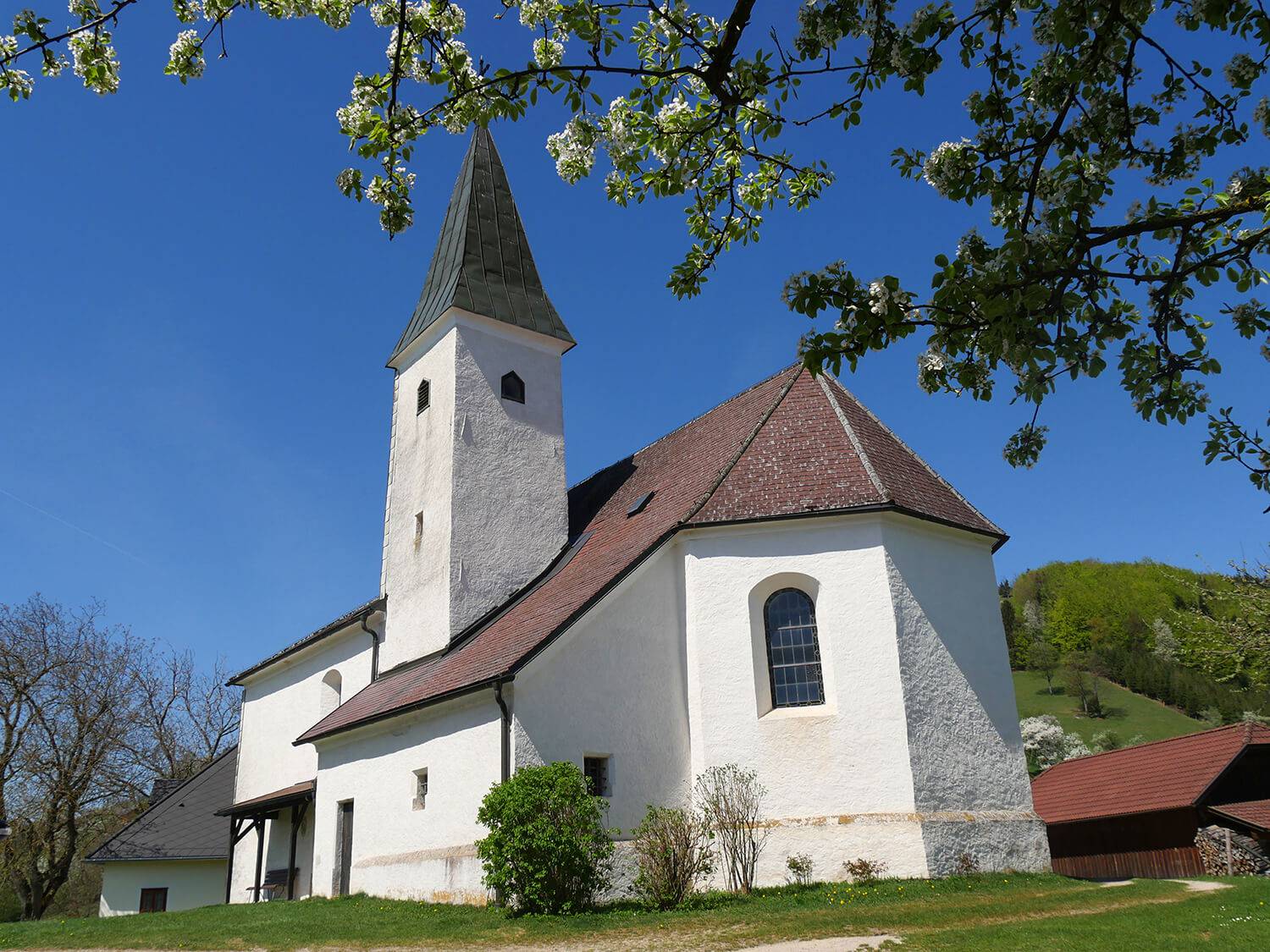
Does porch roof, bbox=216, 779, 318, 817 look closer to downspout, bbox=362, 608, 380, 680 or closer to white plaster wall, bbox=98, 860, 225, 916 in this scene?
downspout, bbox=362, 608, 380, 680

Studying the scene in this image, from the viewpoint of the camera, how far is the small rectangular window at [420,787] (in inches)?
625

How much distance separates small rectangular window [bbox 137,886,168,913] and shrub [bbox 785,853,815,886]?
2083 cm

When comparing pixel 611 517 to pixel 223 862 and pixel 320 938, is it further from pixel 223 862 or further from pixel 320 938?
pixel 223 862

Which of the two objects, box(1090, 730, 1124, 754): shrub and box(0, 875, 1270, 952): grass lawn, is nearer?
box(0, 875, 1270, 952): grass lawn

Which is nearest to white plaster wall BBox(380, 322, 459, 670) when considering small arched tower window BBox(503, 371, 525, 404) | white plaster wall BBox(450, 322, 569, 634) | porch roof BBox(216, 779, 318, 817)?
white plaster wall BBox(450, 322, 569, 634)

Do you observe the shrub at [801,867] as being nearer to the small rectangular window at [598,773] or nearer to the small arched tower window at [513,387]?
the small rectangular window at [598,773]

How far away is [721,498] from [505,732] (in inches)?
211

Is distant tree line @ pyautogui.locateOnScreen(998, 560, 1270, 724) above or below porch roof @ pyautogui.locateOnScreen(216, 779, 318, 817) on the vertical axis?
above

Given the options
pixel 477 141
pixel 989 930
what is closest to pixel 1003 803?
pixel 989 930

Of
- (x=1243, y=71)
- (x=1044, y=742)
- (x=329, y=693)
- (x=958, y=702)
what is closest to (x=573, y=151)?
(x=1243, y=71)

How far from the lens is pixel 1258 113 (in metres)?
5.12

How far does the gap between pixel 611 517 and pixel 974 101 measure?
1543cm

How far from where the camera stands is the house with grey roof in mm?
26375

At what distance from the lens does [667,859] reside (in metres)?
12.6
